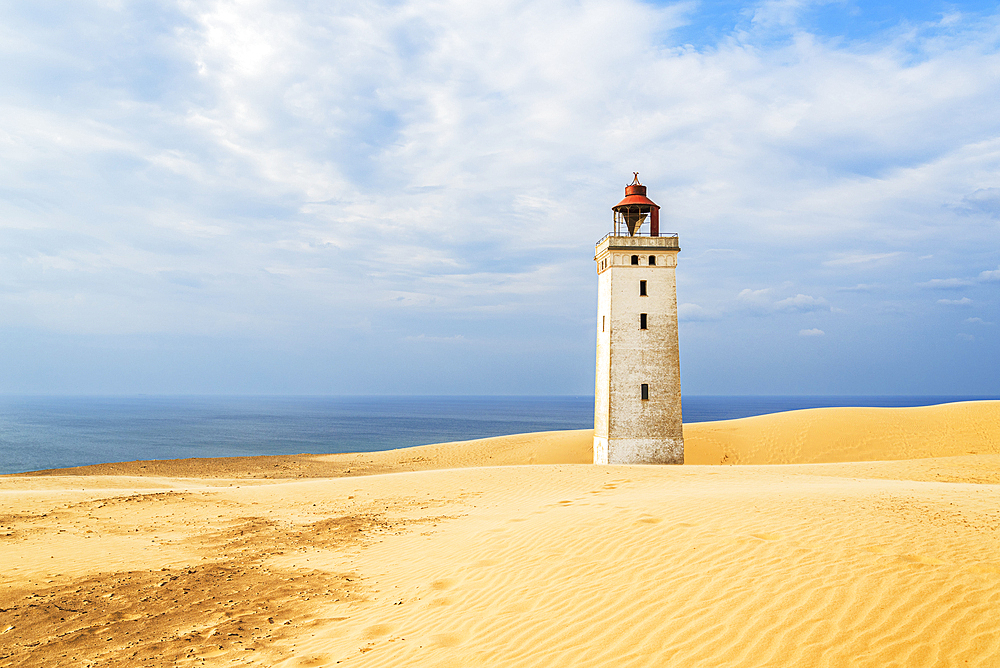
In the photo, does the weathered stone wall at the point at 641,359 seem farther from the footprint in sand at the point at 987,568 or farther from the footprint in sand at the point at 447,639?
the footprint in sand at the point at 447,639

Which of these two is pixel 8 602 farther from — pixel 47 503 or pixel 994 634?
pixel 994 634

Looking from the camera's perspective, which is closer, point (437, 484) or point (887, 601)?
point (887, 601)

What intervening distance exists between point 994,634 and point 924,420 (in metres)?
38.1

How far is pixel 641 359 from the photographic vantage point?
2692 centimetres

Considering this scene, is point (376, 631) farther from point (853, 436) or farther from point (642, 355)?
point (853, 436)

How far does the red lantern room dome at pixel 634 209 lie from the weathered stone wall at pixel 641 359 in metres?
1.78

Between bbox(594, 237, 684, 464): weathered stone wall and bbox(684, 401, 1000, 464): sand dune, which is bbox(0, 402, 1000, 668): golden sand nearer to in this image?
bbox(594, 237, 684, 464): weathered stone wall

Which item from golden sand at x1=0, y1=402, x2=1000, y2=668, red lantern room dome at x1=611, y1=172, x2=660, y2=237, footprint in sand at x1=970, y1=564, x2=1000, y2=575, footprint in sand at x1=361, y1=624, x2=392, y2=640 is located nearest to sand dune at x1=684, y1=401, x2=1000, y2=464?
red lantern room dome at x1=611, y1=172, x2=660, y2=237

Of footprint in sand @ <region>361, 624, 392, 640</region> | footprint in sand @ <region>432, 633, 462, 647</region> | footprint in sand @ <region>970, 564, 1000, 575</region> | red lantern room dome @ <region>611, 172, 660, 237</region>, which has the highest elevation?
red lantern room dome @ <region>611, 172, 660, 237</region>

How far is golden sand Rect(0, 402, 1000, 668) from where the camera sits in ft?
18.8

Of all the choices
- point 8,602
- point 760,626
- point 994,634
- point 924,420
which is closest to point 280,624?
point 8,602

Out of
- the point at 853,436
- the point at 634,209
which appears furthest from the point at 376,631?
the point at 853,436

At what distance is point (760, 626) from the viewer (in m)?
5.74

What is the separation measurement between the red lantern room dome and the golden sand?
1575 cm
